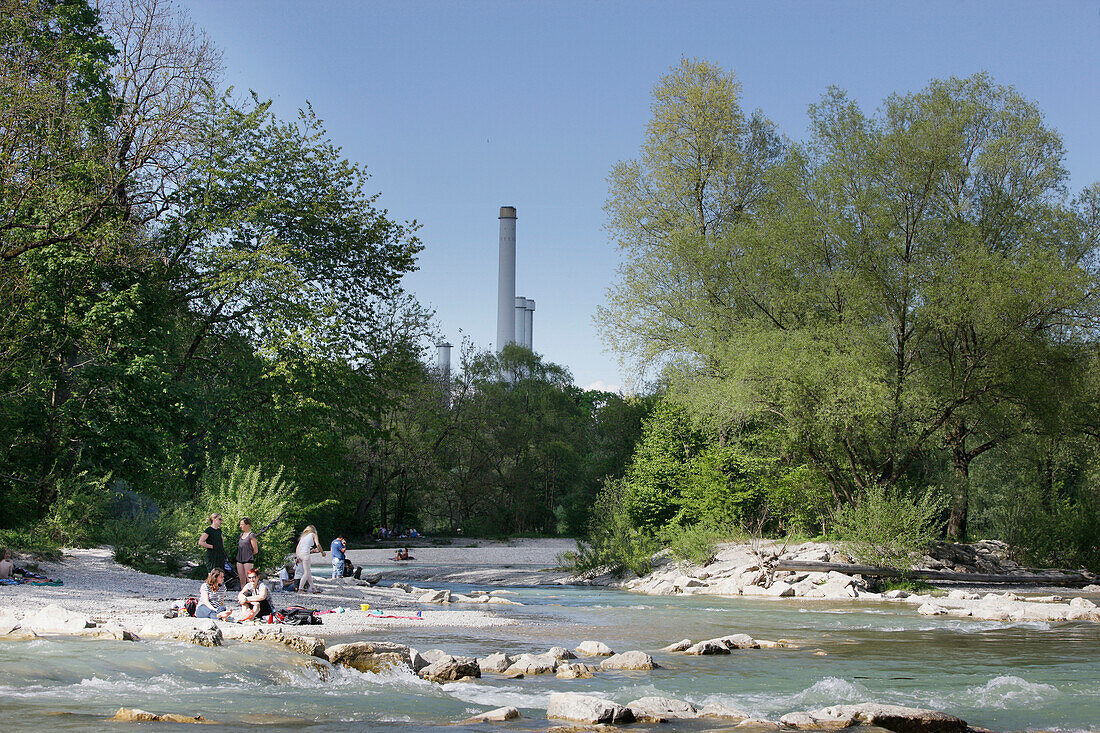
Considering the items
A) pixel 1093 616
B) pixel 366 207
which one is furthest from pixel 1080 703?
pixel 366 207

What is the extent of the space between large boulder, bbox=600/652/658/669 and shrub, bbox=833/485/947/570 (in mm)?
13088

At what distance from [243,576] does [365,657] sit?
6027mm

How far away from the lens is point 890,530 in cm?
2317

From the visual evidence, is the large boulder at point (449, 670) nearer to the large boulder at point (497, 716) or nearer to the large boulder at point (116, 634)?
the large boulder at point (497, 716)

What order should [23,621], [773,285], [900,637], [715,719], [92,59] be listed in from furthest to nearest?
[773,285] → [92,59] → [900,637] → [23,621] → [715,719]

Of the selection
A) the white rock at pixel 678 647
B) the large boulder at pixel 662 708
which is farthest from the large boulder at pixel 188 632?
the white rock at pixel 678 647

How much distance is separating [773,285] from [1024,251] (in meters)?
7.10

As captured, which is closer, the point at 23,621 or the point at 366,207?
the point at 23,621

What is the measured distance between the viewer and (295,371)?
2373 cm

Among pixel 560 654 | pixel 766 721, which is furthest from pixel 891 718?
pixel 560 654

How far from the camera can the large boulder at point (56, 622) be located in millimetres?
11633

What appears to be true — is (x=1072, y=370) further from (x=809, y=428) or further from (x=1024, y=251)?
(x=809, y=428)

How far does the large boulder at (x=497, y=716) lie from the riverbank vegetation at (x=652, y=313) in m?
10.8

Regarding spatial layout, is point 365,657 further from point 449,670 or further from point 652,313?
point 652,313
